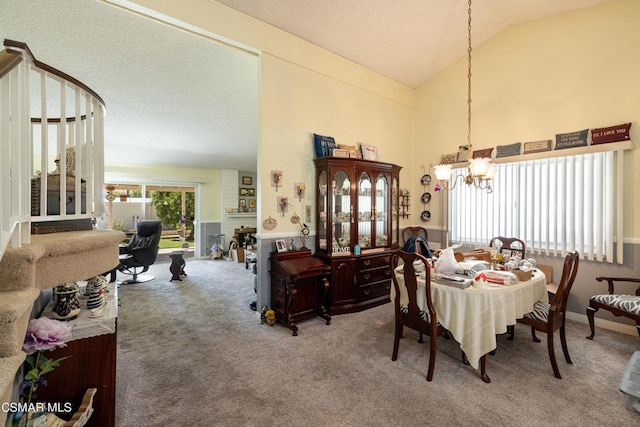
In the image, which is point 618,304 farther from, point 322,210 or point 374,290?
point 322,210

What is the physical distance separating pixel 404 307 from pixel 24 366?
2621 mm

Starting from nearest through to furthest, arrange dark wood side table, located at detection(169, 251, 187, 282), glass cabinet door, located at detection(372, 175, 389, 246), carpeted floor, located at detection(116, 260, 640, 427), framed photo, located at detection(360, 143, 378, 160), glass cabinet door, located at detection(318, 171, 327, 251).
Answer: carpeted floor, located at detection(116, 260, 640, 427), glass cabinet door, located at detection(318, 171, 327, 251), glass cabinet door, located at detection(372, 175, 389, 246), framed photo, located at detection(360, 143, 378, 160), dark wood side table, located at detection(169, 251, 187, 282)

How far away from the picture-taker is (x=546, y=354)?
8.54 ft

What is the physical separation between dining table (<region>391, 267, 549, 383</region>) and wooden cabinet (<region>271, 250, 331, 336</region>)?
1.36 meters

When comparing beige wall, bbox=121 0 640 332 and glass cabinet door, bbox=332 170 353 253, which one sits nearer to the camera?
beige wall, bbox=121 0 640 332

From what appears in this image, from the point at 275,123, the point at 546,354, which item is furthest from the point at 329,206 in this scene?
the point at 546,354

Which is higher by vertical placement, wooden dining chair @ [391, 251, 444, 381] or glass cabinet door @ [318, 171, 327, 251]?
glass cabinet door @ [318, 171, 327, 251]

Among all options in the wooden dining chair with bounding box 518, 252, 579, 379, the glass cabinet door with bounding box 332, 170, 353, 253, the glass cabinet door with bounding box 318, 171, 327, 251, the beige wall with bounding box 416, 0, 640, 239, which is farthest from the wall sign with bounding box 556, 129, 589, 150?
the glass cabinet door with bounding box 318, 171, 327, 251

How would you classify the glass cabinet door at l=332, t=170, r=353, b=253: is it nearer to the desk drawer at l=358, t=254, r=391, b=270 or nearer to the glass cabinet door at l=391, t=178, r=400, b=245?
the desk drawer at l=358, t=254, r=391, b=270

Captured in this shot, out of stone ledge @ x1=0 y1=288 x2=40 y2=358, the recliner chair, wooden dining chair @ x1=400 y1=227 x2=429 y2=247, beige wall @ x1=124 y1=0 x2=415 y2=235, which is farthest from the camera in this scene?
the recliner chair

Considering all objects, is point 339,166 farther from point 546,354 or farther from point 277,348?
point 546,354

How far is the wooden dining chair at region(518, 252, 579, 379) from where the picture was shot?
225 centimetres

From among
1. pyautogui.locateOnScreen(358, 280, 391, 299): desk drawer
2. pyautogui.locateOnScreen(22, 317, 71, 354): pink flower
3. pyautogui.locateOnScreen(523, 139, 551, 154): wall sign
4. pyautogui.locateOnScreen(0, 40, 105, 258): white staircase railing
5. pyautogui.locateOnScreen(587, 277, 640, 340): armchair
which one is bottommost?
pyautogui.locateOnScreen(358, 280, 391, 299): desk drawer

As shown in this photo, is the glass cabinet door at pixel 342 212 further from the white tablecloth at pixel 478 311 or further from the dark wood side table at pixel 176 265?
the dark wood side table at pixel 176 265
